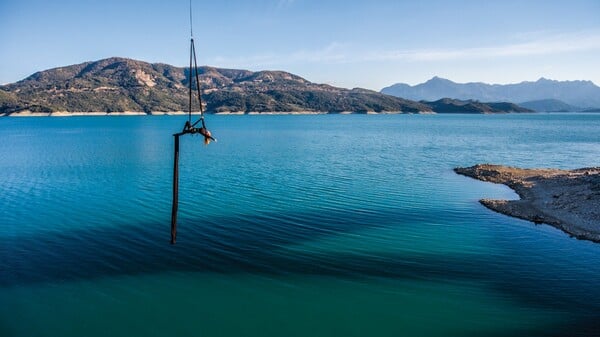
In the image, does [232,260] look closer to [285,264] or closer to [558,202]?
[285,264]

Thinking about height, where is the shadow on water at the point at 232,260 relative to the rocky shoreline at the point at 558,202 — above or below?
below

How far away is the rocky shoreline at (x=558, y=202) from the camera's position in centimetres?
2481

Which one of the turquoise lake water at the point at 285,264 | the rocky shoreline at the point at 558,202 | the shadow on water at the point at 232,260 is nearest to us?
the turquoise lake water at the point at 285,264

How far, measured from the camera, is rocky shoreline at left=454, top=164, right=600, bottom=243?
24.8 m

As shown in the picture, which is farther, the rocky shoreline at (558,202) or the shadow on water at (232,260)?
the rocky shoreline at (558,202)

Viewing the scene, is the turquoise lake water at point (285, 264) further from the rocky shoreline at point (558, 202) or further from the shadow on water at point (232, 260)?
the rocky shoreline at point (558, 202)

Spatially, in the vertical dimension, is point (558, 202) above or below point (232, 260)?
above

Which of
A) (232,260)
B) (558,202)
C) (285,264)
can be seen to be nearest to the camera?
(285,264)

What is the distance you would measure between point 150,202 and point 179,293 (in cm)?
1609

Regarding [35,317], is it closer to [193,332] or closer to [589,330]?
[193,332]

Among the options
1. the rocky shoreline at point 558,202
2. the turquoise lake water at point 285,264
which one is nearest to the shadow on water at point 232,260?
the turquoise lake water at point 285,264

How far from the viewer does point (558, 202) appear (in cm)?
2939

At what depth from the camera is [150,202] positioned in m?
30.6

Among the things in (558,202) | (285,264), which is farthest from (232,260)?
(558,202)
